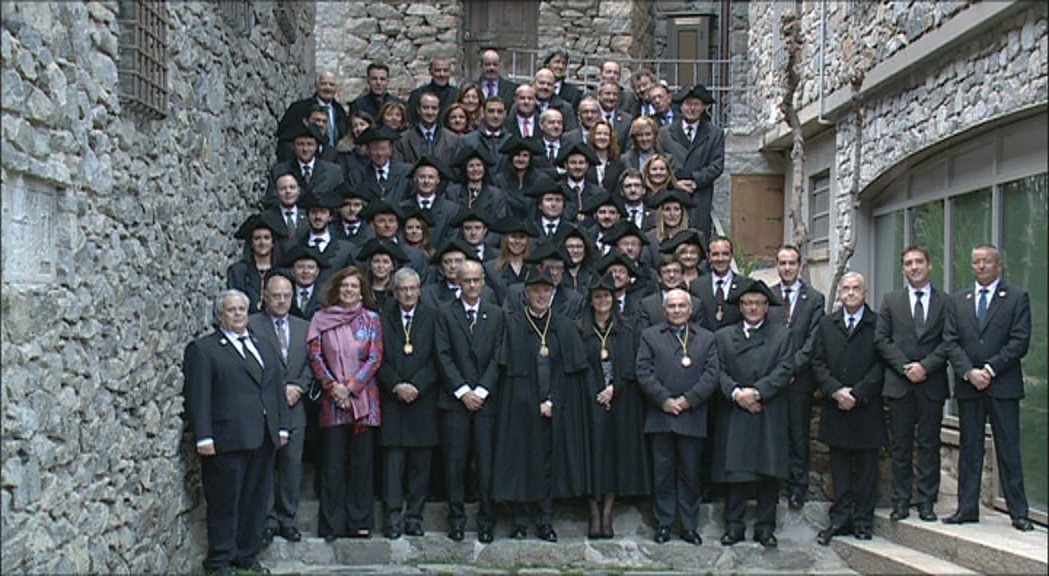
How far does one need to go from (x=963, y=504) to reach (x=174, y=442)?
504 cm

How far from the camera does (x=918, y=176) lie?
34.9 feet

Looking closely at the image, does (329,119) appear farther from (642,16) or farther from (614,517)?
(642,16)

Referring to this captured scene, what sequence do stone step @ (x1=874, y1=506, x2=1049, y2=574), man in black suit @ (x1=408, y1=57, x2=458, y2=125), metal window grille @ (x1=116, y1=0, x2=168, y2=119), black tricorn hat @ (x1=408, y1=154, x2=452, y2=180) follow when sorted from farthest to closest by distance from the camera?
man in black suit @ (x1=408, y1=57, x2=458, y2=125) → black tricorn hat @ (x1=408, y1=154, x2=452, y2=180) → stone step @ (x1=874, y1=506, x2=1049, y2=574) → metal window grille @ (x1=116, y1=0, x2=168, y2=119)

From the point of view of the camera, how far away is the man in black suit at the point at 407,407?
8539mm

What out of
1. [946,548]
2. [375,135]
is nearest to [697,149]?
[375,135]

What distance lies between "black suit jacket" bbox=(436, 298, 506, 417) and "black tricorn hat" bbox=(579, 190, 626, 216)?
5.68ft

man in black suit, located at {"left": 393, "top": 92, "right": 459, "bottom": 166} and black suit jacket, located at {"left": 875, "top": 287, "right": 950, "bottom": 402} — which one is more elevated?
man in black suit, located at {"left": 393, "top": 92, "right": 459, "bottom": 166}

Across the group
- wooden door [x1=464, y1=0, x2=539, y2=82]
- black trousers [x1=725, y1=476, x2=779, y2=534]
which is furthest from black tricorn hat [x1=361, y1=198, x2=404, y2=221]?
wooden door [x1=464, y1=0, x2=539, y2=82]

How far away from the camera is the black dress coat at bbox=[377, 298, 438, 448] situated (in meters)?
8.54

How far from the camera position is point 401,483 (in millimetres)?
8664

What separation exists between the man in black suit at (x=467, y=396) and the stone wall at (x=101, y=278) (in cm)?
171

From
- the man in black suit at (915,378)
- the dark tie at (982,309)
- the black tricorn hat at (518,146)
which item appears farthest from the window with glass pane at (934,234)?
the black tricorn hat at (518,146)

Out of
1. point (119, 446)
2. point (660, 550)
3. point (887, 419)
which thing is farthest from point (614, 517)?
point (119, 446)

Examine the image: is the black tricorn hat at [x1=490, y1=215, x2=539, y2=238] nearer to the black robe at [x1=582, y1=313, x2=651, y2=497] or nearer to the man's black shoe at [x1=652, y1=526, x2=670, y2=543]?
the black robe at [x1=582, y1=313, x2=651, y2=497]
